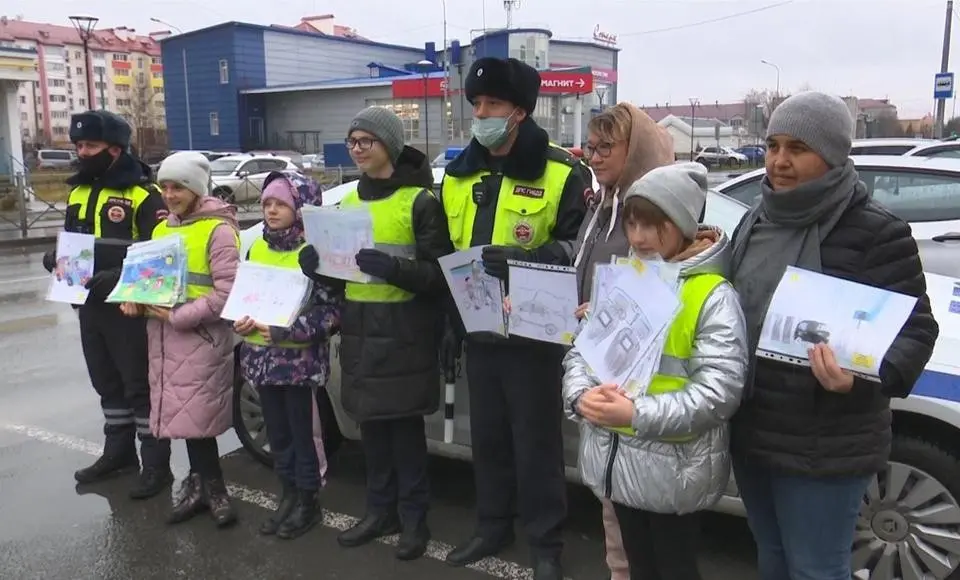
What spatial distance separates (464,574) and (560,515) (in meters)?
0.51

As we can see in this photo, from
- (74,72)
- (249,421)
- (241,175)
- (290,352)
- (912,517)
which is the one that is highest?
(74,72)

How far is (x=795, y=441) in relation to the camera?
7.02 feet

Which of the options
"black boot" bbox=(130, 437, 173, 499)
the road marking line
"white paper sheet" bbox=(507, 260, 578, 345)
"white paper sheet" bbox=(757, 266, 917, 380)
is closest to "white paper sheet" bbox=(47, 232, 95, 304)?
"black boot" bbox=(130, 437, 173, 499)

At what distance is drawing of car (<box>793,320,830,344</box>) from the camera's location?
6.56 feet

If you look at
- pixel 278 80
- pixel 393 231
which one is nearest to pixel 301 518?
pixel 393 231

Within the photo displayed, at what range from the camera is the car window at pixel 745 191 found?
19.6 ft

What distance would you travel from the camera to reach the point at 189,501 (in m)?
4.04

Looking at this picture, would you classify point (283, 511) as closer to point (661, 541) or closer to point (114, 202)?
point (114, 202)

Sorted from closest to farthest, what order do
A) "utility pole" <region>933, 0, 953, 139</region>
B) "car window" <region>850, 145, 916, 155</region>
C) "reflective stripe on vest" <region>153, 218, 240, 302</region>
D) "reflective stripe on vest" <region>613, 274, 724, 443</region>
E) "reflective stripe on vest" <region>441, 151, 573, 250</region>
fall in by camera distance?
"reflective stripe on vest" <region>613, 274, 724, 443</region> < "reflective stripe on vest" <region>441, 151, 573, 250</region> < "reflective stripe on vest" <region>153, 218, 240, 302</region> < "car window" <region>850, 145, 916, 155</region> < "utility pole" <region>933, 0, 953, 139</region>

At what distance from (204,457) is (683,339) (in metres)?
2.76

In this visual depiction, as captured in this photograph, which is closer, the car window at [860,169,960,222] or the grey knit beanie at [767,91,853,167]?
the grey knit beanie at [767,91,853,167]

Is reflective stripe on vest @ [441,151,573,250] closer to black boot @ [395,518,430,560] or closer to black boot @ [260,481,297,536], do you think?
black boot @ [395,518,430,560]

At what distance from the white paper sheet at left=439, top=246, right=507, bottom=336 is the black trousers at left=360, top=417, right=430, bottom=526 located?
662 millimetres

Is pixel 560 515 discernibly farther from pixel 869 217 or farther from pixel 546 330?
pixel 869 217
